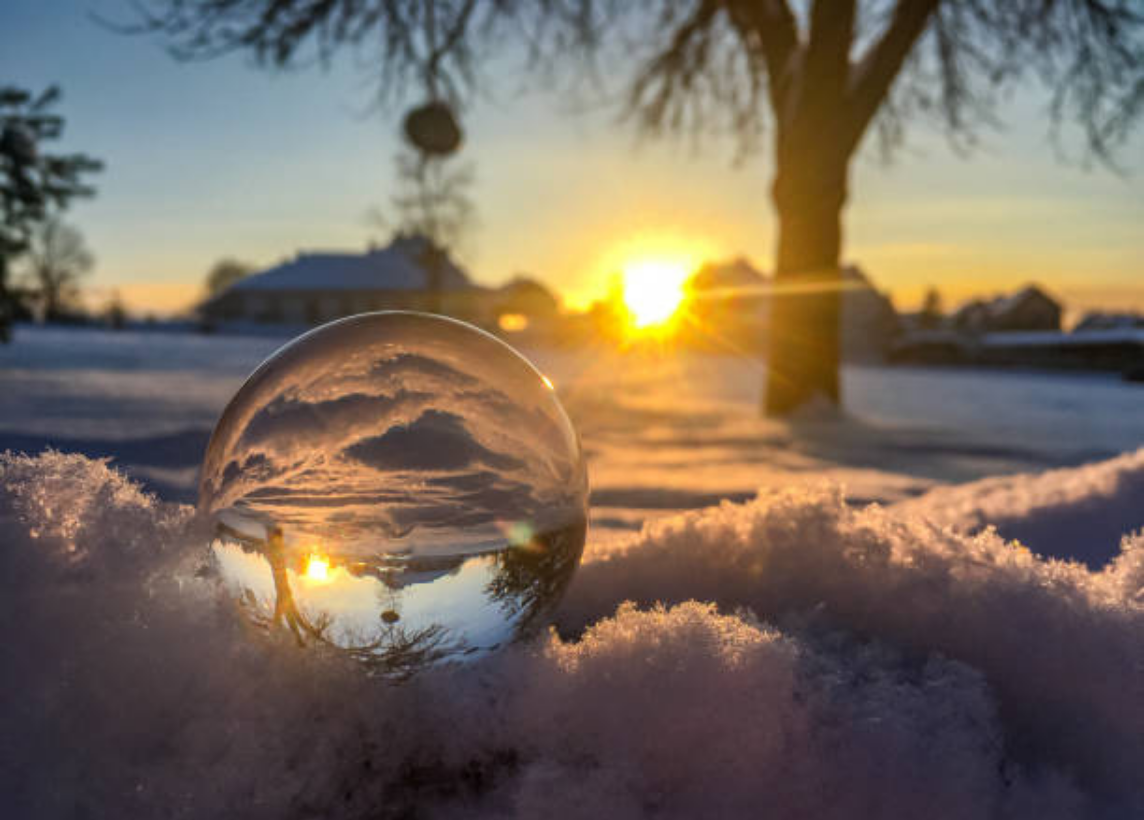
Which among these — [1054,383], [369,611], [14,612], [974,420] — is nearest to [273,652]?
[369,611]

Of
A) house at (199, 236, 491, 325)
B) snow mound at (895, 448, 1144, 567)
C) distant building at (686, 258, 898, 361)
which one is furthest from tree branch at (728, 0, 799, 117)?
house at (199, 236, 491, 325)

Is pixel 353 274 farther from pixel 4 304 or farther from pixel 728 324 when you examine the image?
pixel 4 304

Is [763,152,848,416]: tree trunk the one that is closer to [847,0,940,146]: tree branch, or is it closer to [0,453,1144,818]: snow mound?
[847,0,940,146]: tree branch

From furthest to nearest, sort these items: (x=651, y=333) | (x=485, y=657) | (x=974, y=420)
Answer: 1. (x=651, y=333)
2. (x=974, y=420)
3. (x=485, y=657)

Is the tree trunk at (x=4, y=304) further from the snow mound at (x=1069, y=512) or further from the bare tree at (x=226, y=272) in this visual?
the bare tree at (x=226, y=272)

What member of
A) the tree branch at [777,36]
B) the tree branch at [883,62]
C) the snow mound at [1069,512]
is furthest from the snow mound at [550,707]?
the tree branch at [777,36]

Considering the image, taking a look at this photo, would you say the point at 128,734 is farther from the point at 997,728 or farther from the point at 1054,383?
the point at 1054,383
